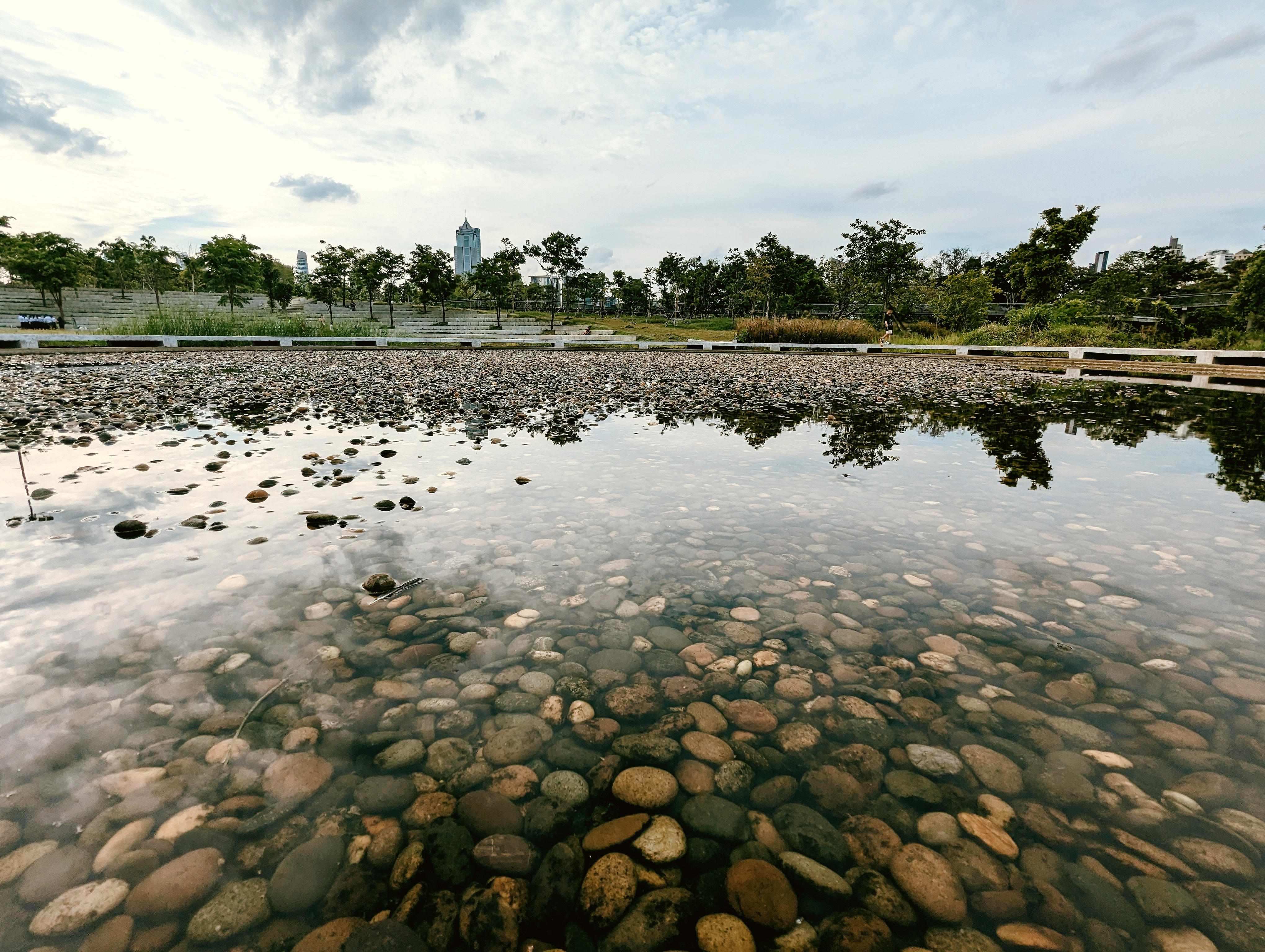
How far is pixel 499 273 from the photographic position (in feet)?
208

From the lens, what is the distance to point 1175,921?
4.35 feet

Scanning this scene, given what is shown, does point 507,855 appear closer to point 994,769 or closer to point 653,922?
point 653,922

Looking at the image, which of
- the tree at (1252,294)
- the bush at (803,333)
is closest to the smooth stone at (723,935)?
the bush at (803,333)

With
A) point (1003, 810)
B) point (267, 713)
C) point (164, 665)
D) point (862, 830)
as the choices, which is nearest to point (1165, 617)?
point (1003, 810)

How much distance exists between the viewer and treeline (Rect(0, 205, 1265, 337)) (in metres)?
42.1

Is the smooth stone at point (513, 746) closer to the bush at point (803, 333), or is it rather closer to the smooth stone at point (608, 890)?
the smooth stone at point (608, 890)

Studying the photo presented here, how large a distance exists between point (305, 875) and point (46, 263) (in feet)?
265

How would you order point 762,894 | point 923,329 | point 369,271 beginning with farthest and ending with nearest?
point 369,271 → point 923,329 → point 762,894

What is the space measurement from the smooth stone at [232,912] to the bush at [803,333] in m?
33.9

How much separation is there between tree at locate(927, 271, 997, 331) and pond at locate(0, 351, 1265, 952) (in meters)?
46.0

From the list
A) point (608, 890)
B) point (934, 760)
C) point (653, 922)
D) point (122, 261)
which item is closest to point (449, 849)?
point (608, 890)

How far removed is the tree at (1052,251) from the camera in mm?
40719

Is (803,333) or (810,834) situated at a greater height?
(803,333)

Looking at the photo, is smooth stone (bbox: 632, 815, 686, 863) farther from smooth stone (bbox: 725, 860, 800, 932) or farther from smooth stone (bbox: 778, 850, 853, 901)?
smooth stone (bbox: 778, 850, 853, 901)
